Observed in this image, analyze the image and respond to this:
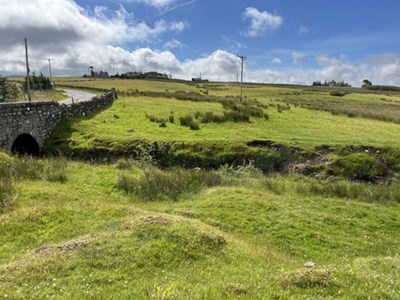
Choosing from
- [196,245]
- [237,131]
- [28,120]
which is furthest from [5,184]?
[237,131]

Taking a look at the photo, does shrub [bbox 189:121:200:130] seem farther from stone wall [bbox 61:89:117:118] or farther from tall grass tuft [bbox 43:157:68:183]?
tall grass tuft [bbox 43:157:68:183]

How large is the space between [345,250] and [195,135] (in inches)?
734

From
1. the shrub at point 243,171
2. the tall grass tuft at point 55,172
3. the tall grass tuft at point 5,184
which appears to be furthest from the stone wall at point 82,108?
the shrub at point 243,171

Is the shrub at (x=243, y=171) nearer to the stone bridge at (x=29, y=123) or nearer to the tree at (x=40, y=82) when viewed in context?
the stone bridge at (x=29, y=123)

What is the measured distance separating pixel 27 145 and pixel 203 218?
60.6ft

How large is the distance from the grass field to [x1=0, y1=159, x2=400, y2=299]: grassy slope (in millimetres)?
41

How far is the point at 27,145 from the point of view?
93.1 ft

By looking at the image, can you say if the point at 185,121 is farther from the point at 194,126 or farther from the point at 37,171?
the point at 37,171

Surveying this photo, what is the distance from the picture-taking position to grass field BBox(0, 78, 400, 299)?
817 cm

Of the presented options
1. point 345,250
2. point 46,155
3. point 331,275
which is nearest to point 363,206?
point 345,250

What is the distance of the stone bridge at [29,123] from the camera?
78.5 ft

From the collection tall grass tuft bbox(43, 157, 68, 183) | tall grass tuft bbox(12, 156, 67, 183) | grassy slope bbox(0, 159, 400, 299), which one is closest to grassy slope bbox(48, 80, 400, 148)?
tall grass tuft bbox(43, 157, 68, 183)

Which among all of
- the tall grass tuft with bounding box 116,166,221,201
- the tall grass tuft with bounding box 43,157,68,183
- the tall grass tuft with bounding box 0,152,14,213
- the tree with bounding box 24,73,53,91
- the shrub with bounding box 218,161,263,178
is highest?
the tree with bounding box 24,73,53,91

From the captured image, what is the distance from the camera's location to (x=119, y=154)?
2681 cm
